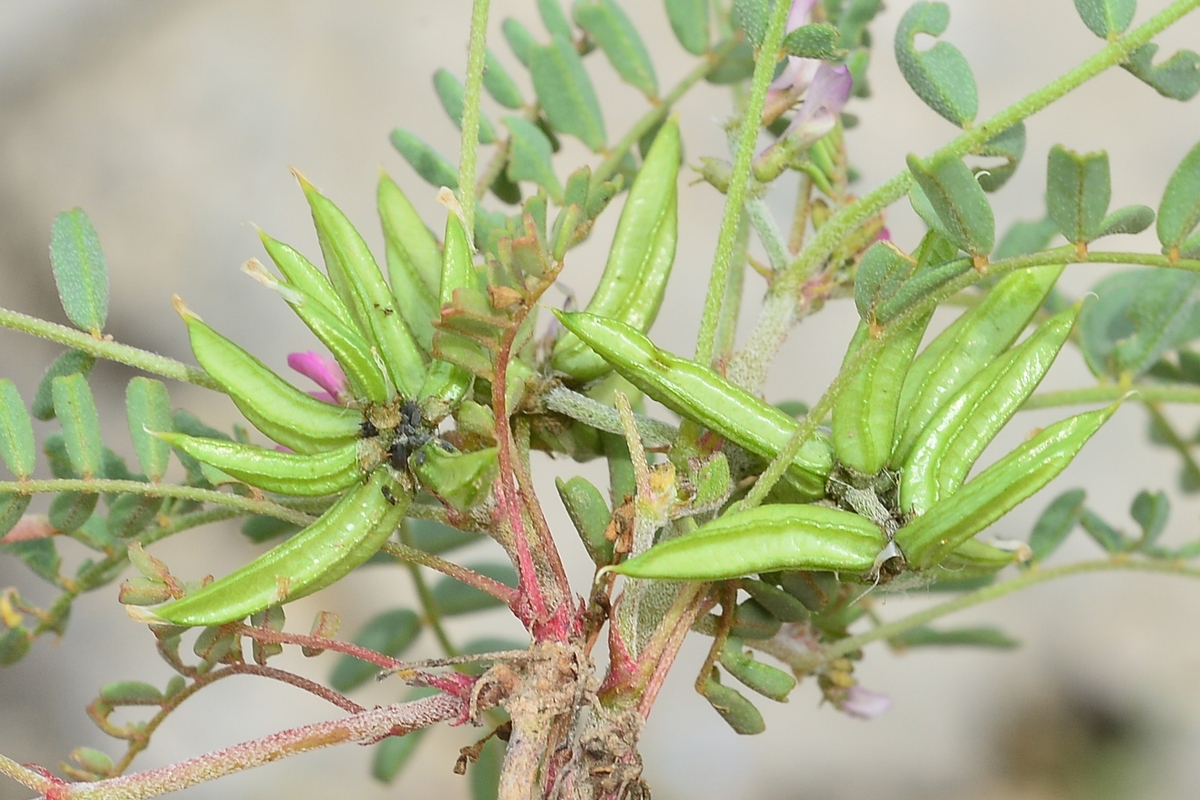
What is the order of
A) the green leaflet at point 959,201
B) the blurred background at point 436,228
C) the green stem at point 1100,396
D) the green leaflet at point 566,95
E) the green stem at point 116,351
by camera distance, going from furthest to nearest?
the blurred background at point 436,228 → the green leaflet at point 566,95 → the green stem at point 1100,396 → the green stem at point 116,351 → the green leaflet at point 959,201

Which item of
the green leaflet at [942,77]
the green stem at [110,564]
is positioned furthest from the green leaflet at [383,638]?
the green leaflet at [942,77]

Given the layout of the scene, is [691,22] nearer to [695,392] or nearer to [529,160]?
[529,160]

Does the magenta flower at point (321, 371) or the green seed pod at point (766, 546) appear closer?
the green seed pod at point (766, 546)

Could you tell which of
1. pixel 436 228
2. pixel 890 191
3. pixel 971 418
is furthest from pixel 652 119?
pixel 436 228

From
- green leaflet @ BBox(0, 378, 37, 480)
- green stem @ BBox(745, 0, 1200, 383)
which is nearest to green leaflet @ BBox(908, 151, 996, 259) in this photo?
green stem @ BBox(745, 0, 1200, 383)

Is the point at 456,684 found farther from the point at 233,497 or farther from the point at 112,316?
the point at 112,316

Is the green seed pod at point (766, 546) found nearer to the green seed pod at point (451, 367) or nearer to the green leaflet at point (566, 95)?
the green seed pod at point (451, 367)

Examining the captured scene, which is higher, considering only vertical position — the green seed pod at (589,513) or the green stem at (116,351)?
the green stem at (116,351)

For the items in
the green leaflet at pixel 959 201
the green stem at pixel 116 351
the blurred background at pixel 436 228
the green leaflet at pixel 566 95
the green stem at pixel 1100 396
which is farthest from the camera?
the blurred background at pixel 436 228
